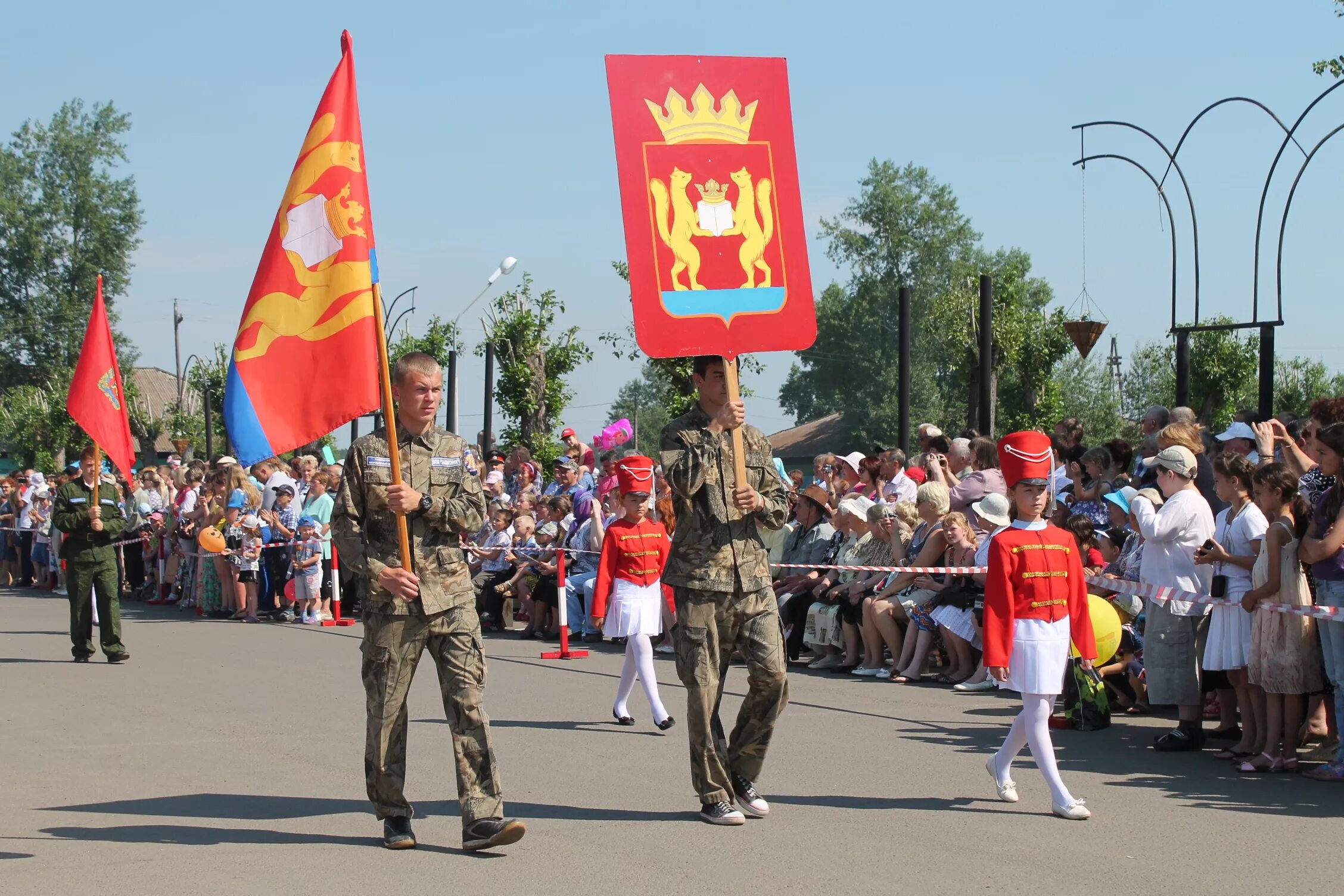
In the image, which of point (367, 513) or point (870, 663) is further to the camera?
point (870, 663)

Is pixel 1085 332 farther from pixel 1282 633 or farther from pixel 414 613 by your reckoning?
pixel 414 613

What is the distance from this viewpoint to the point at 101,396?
13.4m

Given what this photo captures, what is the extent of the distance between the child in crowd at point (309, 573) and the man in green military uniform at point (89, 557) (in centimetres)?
499

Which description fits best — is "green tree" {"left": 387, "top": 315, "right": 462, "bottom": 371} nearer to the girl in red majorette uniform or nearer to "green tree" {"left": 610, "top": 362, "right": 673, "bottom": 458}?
the girl in red majorette uniform

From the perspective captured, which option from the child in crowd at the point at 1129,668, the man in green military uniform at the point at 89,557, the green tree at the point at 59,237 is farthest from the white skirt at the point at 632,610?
the green tree at the point at 59,237

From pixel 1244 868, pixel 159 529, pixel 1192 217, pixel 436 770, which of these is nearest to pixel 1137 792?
pixel 1244 868

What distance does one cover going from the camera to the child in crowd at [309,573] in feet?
63.3

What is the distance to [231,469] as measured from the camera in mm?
20422

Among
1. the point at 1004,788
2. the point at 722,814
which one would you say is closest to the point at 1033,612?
the point at 1004,788

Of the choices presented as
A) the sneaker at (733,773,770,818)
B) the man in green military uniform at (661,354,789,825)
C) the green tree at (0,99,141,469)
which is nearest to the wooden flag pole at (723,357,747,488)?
the man in green military uniform at (661,354,789,825)

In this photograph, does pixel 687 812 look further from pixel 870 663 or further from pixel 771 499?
pixel 870 663

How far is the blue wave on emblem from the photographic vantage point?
6.96 metres

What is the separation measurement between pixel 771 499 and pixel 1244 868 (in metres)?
2.59

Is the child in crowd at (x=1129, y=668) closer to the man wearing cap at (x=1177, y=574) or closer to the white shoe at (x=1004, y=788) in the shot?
the man wearing cap at (x=1177, y=574)
